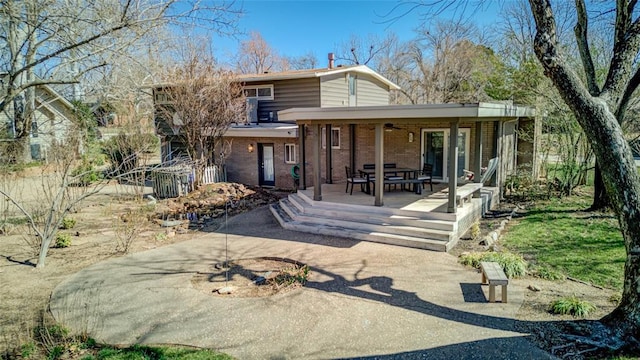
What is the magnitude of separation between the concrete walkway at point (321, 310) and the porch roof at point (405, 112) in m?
3.12

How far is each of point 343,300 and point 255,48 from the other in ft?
119

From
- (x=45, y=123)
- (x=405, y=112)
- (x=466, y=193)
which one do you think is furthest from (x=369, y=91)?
(x=45, y=123)

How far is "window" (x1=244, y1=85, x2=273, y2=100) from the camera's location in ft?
59.7

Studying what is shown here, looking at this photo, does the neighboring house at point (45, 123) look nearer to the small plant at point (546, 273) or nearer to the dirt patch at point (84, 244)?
the dirt patch at point (84, 244)

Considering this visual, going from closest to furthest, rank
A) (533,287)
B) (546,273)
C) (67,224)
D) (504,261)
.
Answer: (533,287)
(546,273)
(504,261)
(67,224)

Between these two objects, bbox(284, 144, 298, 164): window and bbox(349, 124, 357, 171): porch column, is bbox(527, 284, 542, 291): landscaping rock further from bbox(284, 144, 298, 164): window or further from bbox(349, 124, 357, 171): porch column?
bbox(284, 144, 298, 164): window

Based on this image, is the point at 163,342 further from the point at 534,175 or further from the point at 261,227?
Answer: the point at 534,175

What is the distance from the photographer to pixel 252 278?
7375 millimetres

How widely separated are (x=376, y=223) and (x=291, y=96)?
9493 mm

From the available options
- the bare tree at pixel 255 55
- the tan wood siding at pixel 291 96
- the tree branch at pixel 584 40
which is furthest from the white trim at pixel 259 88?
the bare tree at pixel 255 55

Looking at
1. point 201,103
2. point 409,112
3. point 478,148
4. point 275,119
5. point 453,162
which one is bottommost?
point 453,162

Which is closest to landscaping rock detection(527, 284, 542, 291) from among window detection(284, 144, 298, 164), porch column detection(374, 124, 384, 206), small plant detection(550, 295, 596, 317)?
small plant detection(550, 295, 596, 317)

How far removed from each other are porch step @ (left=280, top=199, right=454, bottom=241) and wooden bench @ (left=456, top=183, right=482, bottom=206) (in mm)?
1251

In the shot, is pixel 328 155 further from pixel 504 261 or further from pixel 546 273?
pixel 546 273
